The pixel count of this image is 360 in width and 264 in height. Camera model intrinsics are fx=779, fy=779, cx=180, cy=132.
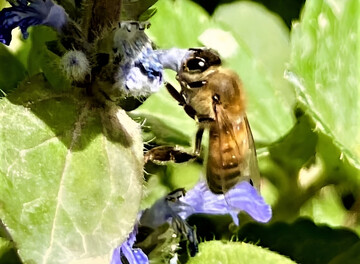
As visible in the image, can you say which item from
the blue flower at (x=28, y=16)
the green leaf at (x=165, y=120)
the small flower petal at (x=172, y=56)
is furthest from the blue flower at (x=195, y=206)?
the blue flower at (x=28, y=16)

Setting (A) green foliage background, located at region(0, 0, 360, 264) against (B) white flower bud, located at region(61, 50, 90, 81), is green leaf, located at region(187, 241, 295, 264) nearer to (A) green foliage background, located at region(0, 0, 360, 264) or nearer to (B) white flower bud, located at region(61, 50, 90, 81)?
(A) green foliage background, located at region(0, 0, 360, 264)

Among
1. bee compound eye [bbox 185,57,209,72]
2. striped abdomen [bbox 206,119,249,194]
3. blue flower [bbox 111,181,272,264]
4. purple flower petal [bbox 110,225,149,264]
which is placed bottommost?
blue flower [bbox 111,181,272,264]

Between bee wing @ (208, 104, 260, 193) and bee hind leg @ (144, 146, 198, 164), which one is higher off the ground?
bee wing @ (208, 104, 260, 193)

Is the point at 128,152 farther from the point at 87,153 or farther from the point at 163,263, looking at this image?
the point at 163,263

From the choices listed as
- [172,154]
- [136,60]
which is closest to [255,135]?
[172,154]

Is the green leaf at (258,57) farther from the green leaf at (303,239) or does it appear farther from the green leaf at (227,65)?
the green leaf at (303,239)

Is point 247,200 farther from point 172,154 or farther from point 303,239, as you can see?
point 303,239

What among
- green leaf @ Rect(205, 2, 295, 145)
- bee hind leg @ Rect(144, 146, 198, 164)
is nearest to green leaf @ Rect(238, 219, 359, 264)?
green leaf @ Rect(205, 2, 295, 145)

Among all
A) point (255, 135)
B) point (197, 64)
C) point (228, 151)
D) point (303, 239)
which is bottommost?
→ point (303, 239)
